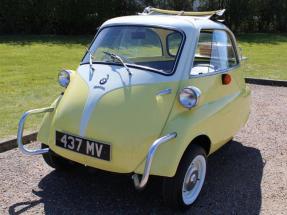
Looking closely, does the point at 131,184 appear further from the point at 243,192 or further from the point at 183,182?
the point at 243,192

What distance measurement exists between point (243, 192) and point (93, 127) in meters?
1.78

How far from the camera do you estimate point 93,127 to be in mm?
3783

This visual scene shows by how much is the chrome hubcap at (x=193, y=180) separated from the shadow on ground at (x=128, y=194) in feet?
0.35

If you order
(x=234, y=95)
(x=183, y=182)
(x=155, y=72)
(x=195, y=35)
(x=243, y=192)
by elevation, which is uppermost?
(x=195, y=35)

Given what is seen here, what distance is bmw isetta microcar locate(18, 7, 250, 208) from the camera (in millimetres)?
3703

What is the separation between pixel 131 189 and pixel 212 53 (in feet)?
5.88

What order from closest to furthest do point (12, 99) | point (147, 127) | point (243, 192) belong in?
point (147, 127) < point (243, 192) < point (12, 99)

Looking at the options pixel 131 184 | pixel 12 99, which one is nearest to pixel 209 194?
pixel 131 184

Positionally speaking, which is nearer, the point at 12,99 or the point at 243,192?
the point at 243,192

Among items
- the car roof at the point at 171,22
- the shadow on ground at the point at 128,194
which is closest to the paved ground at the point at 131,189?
the shadow on ground at the point at 128,194

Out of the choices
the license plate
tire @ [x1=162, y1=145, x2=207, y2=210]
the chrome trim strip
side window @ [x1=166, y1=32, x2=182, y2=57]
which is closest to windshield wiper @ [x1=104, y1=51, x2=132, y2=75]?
the chrome trim strip

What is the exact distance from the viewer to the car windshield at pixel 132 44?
4.53 meters

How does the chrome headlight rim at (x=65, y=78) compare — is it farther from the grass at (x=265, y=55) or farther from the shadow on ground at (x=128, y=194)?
the grass at (x=265, y=55)

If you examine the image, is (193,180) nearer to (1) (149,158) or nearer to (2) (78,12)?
(1) (149,158)
